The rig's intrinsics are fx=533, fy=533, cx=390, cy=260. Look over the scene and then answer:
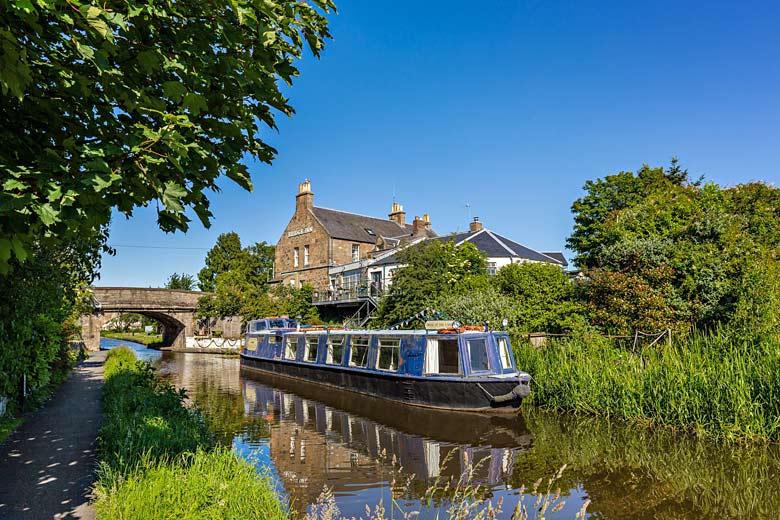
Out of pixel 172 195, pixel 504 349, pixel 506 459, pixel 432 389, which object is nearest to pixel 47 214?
pixel 172 195

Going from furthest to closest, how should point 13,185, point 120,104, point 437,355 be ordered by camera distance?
point 437,355
point 120,104
point 13,185

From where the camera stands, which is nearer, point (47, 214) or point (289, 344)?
point (47, 214)

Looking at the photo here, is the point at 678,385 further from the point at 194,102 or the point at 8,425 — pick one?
the point at 8,425

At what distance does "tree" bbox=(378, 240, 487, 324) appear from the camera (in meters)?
24.4

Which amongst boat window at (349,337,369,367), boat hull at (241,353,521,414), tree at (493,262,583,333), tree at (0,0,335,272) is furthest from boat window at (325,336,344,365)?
tree at (0,0,335,272)

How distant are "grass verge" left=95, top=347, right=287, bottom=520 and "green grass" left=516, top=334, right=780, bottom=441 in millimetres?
8943

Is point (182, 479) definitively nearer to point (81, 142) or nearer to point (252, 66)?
point (81, 142)

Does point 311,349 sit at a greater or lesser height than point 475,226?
lesser

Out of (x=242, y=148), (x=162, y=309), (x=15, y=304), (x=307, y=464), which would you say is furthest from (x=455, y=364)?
(x=162, y=309)

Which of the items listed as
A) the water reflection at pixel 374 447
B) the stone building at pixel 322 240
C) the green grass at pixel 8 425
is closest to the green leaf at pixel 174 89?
the water reflection at pixel 374 447

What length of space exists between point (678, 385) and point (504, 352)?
4801mm

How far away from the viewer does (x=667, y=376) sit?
1159 centimetres

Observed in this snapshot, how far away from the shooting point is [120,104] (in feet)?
12.1

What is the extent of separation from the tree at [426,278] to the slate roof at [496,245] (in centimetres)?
550
